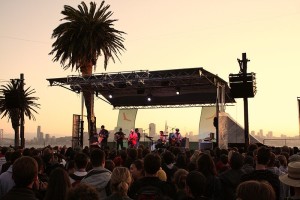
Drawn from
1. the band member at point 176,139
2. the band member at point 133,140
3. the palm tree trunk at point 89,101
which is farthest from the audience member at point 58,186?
the palm tree trunk at point 89,101

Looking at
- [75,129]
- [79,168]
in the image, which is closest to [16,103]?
[75,129]

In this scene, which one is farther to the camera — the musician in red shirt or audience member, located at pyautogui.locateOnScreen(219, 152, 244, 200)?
the musician in red shirt

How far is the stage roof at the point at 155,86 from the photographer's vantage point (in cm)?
2336

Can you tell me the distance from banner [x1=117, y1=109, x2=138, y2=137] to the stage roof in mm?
461

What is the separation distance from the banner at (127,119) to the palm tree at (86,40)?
257 inches

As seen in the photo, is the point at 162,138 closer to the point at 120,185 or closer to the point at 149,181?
the point at 149,181

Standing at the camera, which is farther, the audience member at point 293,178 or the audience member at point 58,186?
the audience member at point 293,178

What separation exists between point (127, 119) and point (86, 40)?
9.92 meters

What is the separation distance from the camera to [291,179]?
13.8 feet

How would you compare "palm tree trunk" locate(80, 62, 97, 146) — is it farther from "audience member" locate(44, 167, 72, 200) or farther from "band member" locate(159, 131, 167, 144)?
"audience member" locate(44, 167, 72, 200)

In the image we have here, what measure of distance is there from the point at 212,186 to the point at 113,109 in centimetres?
3036

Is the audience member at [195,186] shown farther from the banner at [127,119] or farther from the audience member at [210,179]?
the banner at [127,119]

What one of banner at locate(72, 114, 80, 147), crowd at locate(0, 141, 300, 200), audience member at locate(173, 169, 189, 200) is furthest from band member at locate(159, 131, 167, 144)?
audience member at locate(173, 169, 189, 200)

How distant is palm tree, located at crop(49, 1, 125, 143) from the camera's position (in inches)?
1090
